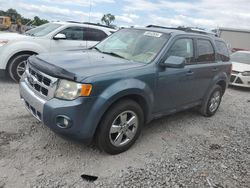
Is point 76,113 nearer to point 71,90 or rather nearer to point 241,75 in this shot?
point 71,90

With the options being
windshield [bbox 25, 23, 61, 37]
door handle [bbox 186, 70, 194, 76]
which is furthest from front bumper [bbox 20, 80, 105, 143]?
windshield [bbox 25, 23, 61, 37]

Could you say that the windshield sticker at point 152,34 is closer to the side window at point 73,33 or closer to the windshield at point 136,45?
the windshield at point 136,45

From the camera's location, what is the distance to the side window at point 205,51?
5.14m

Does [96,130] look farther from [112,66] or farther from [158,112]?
[158,112]

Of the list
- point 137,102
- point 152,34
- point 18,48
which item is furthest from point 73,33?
point 137,102

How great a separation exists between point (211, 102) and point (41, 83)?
375 cm

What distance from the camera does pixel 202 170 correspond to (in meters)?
3.70

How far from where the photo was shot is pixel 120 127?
3725 mm

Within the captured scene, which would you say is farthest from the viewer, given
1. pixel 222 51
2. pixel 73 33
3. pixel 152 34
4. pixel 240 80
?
pixel 240 80

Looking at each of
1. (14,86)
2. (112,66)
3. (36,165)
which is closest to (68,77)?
(112,66)

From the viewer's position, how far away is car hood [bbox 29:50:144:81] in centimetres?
333

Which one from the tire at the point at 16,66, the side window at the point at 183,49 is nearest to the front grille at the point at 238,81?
the side window at the point at 183,49

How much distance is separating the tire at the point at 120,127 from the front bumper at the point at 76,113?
171 mm

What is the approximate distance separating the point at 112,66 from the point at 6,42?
4.23 m
